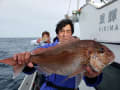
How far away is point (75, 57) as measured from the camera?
6.83 ft

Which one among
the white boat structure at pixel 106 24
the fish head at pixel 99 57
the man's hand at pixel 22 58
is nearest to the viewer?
the fish head at pixel 99 57

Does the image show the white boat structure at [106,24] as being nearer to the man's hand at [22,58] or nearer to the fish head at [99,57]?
the fish head at [99,57]

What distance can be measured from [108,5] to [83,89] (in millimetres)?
2781

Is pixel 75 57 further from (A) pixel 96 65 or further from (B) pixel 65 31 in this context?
(B) pixel 65 31

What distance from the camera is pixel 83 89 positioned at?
541cm

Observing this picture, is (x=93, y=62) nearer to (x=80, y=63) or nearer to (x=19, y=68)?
(x=80, y=63)

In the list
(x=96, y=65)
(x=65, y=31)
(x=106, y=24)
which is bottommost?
(x=96, y=65)

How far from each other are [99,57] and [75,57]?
270mm

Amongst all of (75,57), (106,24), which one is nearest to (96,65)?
(75,57)

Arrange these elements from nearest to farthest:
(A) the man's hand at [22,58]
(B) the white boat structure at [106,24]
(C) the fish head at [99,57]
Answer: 1. (C) the fish head at [99,57]
2. (A) the man's hand at [22,58]
3. (B) the white boat structure at [106,24]

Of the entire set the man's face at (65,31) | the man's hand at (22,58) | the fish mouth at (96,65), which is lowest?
the fish mouth at (96,65)

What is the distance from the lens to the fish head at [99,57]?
2041 mm

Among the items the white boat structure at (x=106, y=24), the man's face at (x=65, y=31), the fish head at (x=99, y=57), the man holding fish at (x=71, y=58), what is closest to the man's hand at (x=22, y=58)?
the man holding fish at (x=71, y=58)

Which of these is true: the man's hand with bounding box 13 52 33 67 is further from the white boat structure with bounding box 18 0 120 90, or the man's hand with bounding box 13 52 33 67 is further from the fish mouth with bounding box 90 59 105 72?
the white boat structure with bounding box 18 0 120 90
